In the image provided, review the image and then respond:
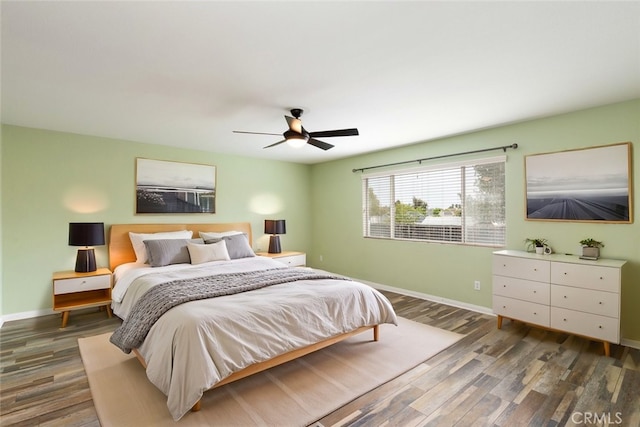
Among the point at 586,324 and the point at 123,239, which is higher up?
the point at 123,239

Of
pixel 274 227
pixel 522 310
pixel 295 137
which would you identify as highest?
pixel 295 137

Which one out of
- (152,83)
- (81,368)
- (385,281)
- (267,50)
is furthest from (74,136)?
(385,281)

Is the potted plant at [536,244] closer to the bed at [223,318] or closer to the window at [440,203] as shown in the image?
the window at [440,203]

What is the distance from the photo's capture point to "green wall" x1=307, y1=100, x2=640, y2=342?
307 cm

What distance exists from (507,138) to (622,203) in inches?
52.4

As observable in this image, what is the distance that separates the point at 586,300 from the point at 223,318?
10.8 ft

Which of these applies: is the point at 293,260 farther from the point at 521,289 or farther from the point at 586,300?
the point at 586,300

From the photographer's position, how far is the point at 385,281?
5.32 meters

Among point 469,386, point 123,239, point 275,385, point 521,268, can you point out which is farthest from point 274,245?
point 469,386

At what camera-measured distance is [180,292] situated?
2.75 metres

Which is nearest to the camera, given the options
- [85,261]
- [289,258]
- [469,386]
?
[469,386]

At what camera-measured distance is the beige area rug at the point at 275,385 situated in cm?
206

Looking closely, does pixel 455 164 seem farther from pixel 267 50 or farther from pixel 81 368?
pixel 81 368

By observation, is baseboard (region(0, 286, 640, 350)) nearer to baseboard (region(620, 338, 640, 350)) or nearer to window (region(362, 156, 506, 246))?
baseboard (region(620, 338, 640, 350))
